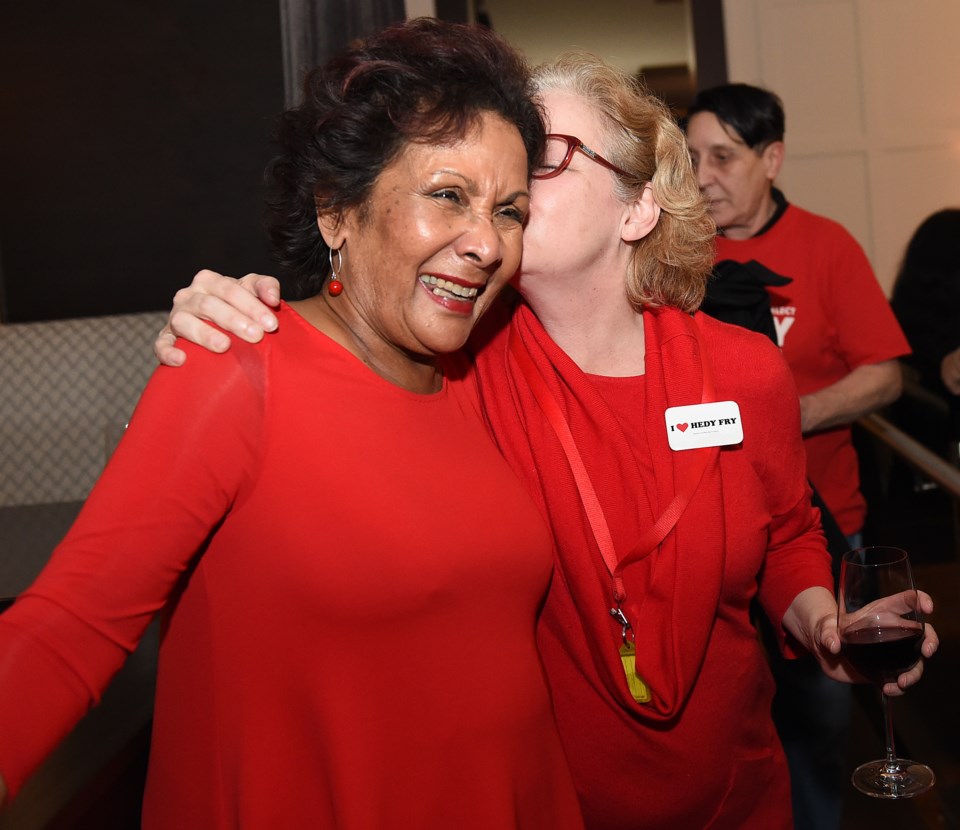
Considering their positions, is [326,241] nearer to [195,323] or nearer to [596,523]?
[195,323]

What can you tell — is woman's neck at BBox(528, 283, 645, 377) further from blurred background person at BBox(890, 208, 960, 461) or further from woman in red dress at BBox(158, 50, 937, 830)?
blurred background person at BBox(890, 208, 960, 461)

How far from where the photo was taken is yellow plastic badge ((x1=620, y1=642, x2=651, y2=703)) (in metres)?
1.53

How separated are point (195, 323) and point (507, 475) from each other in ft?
1.60

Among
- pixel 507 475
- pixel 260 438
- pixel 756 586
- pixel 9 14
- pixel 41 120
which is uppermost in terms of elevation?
pixel 9 14

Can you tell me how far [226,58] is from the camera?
427 centimetres

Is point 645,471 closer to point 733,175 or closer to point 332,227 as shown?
point 332,227

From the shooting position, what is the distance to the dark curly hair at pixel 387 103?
52.7 inches

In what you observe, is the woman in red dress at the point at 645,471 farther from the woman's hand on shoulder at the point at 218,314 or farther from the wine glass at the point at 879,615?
the woman's hand on shoulder at the point at 218,314

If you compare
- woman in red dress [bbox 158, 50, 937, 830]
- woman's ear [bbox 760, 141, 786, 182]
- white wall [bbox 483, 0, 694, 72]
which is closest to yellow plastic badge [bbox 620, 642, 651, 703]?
woman in red dress [bbox 158, 50, 937, 830]

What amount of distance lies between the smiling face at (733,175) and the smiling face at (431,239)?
1804 mm

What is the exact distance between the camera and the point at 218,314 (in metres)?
1.30

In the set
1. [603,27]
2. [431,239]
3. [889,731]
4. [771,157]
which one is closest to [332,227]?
[431,239]

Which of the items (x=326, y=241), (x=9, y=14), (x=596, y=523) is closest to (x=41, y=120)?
(x=9, y=14)

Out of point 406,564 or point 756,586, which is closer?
point 406,564
